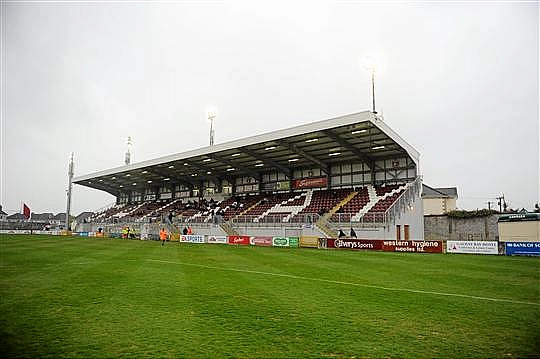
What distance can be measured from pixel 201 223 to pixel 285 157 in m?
12.3

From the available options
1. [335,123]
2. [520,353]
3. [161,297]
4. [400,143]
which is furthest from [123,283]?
[400,143]

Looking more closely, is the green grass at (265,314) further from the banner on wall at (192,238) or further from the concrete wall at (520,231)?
the banner on wall at (192,238)

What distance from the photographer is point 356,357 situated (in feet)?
19.1

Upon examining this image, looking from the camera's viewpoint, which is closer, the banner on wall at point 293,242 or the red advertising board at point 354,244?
the red advertising board at point 354,244

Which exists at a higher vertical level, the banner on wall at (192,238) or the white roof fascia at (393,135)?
the white roof fascia at (393,135)

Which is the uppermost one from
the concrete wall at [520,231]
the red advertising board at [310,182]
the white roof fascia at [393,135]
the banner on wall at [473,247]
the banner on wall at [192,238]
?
the white roof fascia at [393,135]

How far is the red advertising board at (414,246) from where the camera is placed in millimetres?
26109

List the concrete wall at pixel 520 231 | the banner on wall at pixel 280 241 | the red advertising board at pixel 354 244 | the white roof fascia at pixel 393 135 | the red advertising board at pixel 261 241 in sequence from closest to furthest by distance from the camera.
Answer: the red advertising board at pixel 354 244 → the concrete wall at pixel 520 231 → the white roof fascia at pixel 393 135 → the banner on wall at pixel 280 241 → the red advertising board at pixel 261 241

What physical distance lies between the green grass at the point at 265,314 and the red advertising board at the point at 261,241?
19.9m

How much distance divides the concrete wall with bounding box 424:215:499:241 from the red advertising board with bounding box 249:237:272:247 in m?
20.0

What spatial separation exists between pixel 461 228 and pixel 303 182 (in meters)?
18.4

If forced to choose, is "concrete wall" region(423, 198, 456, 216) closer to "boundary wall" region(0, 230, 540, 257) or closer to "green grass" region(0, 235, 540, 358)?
"boundary wall" region(0, 230, 540, 257)

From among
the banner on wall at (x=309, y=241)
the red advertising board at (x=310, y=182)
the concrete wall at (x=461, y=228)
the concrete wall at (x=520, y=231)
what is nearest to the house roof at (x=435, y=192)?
the concrete wall at (x=461, y=228)

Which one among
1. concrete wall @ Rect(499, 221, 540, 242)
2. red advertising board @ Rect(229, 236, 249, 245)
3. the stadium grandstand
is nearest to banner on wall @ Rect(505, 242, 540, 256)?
concrete wall @ Rect(499, 221, 540, 242)
